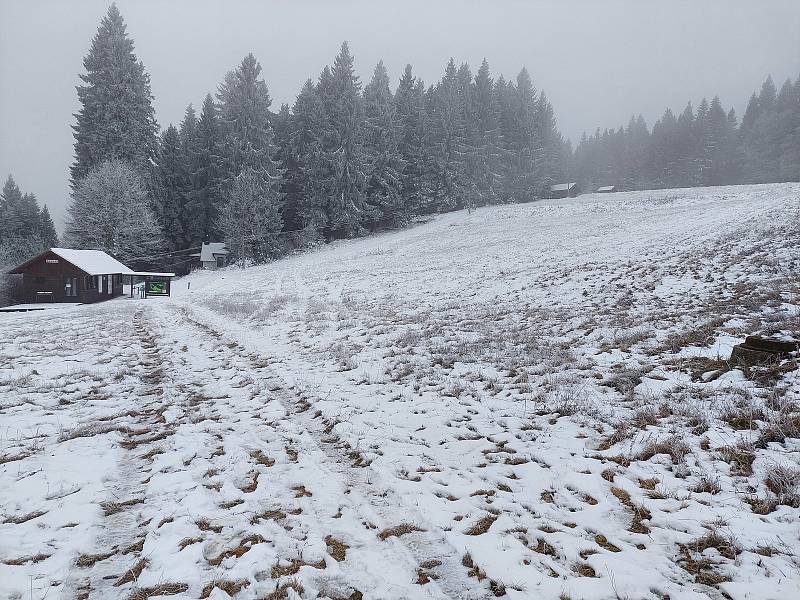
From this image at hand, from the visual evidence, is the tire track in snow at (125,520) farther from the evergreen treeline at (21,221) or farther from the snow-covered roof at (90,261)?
the evergreen treeline at (21,221)

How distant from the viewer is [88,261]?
34125 millimetres

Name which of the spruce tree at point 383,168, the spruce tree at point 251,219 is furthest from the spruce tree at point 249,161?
the spruce tree at point 383,168

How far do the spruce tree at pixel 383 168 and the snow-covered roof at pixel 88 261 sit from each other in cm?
2664

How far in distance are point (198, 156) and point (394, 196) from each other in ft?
85.6

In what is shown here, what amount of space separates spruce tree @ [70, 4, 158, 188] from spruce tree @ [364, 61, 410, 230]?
2683 cm

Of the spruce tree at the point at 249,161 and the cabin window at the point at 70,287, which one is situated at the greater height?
the spruce tree at the point at 249,161

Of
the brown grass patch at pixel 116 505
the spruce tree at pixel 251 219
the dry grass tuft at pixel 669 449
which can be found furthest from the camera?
the spruce tree at pixel 251 219

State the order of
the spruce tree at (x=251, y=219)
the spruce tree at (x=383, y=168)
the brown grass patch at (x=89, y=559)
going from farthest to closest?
the spruce tree at (x=383, y=168), the spruce tree at (x=251, y=219), the brown grass patch at (x=89, y=559)

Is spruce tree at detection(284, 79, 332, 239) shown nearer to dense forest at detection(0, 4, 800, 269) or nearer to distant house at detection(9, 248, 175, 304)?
dense forest at detection(0, 4, 800, 269)

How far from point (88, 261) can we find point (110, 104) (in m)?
23.9

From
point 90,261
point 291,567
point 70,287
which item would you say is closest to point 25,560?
point 291,567

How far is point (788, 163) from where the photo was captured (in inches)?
2557

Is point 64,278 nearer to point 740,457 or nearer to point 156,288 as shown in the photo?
point 156,288

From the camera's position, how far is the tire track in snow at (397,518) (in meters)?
3.24
